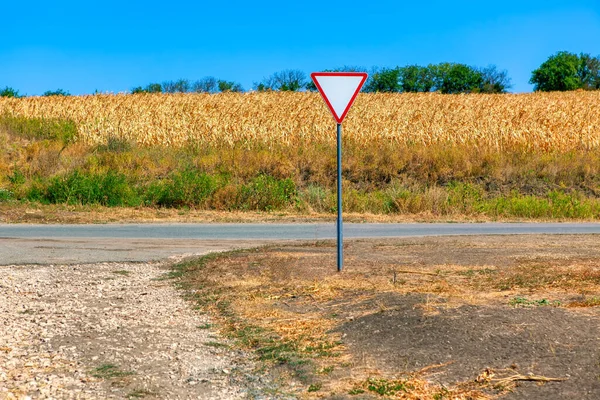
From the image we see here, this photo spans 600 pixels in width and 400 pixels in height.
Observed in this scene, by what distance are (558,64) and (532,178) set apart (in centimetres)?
6700

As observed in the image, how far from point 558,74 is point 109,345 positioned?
8798 cm

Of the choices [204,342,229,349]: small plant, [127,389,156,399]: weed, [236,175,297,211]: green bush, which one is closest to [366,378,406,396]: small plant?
[127,389,156,399]: weed

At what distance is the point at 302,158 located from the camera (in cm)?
2853

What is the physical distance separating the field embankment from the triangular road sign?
479 inches

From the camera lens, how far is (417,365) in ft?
22.2

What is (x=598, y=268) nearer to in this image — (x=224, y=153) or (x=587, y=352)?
(x=587, y=352)

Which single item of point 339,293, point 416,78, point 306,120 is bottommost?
point 339,293

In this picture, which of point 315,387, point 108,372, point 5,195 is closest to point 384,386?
point 315,387

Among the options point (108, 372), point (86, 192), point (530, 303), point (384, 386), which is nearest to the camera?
point (384, 386)

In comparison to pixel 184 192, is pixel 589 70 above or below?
above

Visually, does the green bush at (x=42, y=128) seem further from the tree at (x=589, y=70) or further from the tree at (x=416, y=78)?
the tree at (x=589, y=70)

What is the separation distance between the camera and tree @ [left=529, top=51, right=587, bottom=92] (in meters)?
87.3

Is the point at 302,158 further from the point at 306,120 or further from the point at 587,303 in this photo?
the point at 587,303

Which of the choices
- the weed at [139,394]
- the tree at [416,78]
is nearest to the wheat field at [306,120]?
the weed at [139,394]
